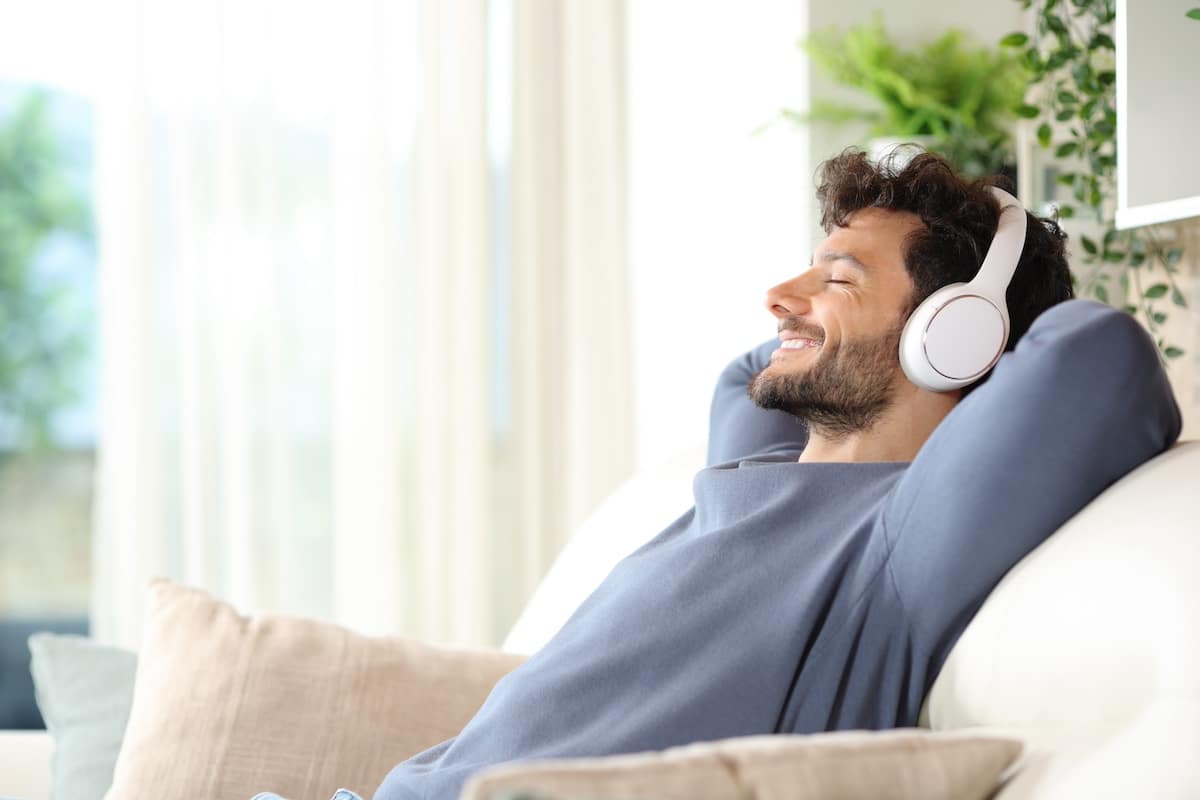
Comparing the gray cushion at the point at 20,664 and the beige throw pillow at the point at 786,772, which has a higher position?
the beige throw pillow at the point at 786,772

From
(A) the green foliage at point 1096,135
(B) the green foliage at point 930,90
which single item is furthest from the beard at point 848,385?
(B) the green foliage at point 930,90

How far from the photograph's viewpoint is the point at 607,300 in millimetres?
2957

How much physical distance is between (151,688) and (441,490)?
1.56m

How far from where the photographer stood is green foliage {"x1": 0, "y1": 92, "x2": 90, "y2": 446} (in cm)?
294

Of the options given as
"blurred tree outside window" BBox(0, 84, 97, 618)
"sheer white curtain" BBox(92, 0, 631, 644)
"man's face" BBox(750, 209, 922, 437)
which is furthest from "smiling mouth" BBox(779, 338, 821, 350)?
"blurred tree outside window" BBox(0, 84, 97, 618)

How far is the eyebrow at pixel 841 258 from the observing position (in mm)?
1217

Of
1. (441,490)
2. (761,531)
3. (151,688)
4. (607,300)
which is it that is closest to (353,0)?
(607,300)

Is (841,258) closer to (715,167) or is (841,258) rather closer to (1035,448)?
(1035,448)

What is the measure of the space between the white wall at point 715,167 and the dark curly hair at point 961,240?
1.11 meters

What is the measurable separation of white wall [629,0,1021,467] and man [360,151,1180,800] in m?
1.18

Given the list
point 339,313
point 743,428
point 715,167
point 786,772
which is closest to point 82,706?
point 743,428

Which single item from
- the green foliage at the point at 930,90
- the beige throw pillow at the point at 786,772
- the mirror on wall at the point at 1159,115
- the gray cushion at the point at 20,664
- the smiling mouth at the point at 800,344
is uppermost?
the green foliage at the point at 930,90

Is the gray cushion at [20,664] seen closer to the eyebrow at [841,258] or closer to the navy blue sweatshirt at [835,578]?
the navy blue sweatshirt at [835,578]

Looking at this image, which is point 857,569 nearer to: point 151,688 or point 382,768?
point 382,768
